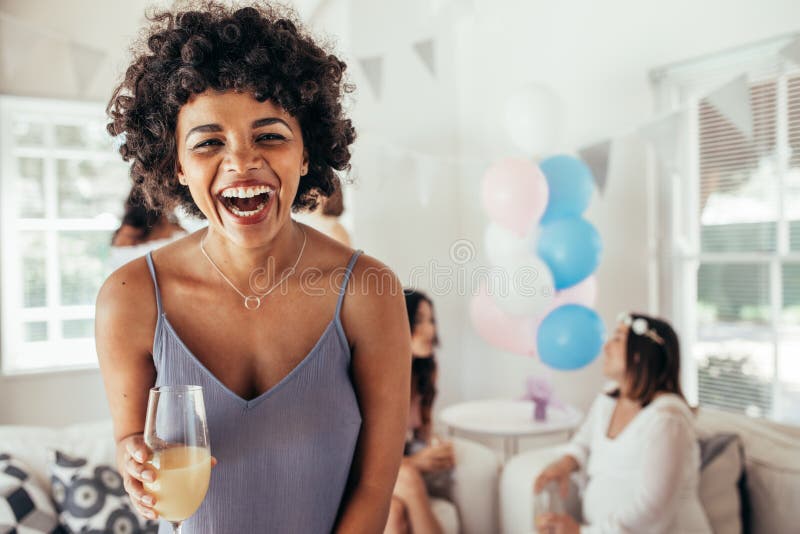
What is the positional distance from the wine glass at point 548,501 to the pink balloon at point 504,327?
0.65m

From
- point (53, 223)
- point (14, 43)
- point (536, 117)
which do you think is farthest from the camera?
point (53, 223)

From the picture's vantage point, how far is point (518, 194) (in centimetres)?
267

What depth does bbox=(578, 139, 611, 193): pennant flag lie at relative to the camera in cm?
280

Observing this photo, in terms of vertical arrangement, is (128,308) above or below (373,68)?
below

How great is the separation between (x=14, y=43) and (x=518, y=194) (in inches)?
102

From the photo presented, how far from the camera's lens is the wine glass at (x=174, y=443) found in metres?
0.72

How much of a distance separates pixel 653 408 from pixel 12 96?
3.38 m

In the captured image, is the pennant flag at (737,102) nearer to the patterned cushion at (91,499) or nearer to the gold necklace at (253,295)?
the gold necklace at (253,295)

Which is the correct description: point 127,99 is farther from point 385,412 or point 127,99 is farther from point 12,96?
point 12,96

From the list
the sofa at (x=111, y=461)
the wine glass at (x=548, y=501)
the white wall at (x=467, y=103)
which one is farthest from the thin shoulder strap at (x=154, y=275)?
the white wall at (x=467, y=103)

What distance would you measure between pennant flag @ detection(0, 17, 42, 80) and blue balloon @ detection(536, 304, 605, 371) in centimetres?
283

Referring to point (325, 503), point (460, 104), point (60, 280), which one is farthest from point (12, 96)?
point (325, 503)

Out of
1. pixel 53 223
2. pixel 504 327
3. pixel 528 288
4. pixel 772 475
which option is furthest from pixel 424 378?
pixel 53 223

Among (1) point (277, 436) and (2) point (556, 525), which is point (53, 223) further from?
(1) point (277, 436)
